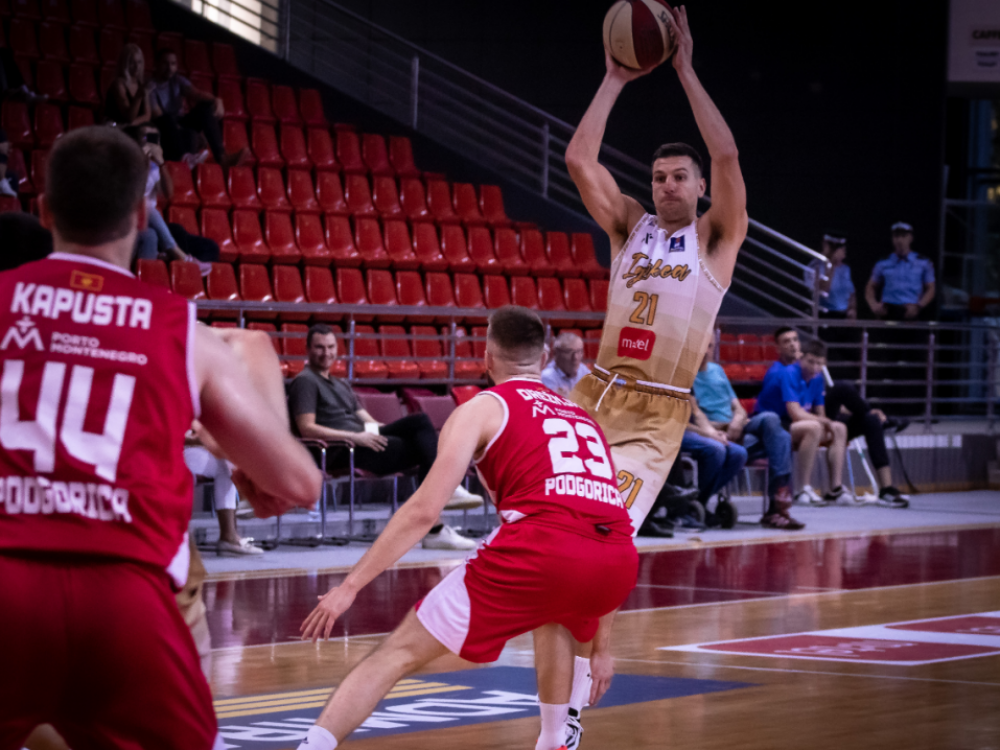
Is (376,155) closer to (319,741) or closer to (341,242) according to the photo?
(341,242)

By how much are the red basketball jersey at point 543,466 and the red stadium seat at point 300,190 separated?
9.10m

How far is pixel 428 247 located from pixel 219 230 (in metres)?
1.98

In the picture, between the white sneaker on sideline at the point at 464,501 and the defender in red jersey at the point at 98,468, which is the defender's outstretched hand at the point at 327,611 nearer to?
the defender in red jersey at the point at 98,468

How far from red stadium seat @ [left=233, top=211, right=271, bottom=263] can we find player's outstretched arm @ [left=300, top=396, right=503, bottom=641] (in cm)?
828

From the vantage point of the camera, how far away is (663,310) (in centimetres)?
493

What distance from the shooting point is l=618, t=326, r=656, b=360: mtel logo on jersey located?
4.94m

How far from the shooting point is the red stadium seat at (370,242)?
12.6 metres

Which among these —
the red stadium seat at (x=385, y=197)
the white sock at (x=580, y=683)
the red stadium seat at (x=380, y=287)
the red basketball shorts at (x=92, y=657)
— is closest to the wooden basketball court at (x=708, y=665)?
the white sock at (x=580, y=683)

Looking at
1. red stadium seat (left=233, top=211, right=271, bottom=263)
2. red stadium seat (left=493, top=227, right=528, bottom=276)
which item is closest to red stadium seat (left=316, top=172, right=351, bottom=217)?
red stadium seat (left=233, top=211, right=271, bottom=263)

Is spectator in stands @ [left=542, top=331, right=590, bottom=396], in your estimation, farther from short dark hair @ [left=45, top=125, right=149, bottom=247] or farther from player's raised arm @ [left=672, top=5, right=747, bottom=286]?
short dark hair @ [left=45, top=125, right=149, bottom=247]

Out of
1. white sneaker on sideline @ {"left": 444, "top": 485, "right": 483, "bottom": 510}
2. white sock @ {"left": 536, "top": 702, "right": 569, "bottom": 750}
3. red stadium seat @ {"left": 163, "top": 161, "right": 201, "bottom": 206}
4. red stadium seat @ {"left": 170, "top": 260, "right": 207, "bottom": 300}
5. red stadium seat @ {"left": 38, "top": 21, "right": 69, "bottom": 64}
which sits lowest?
white sock @ {"left": 536, "top": 702, "right": 569, "bottom": 750}

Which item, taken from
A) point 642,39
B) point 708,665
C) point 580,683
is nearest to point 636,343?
point 642,39

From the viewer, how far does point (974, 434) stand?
1499 centimetres

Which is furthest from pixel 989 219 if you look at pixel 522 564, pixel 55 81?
pixel 522 564
